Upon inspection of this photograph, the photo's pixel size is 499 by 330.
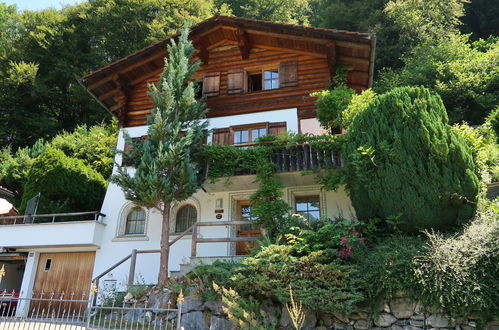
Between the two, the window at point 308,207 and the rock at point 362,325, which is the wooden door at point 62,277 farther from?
the rock at point 362,325

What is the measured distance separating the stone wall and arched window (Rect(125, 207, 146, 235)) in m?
5.68

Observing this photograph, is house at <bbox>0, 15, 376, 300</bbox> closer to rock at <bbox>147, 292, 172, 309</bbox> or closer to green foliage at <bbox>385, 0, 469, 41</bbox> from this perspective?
rock at <bbox>147, 292, 172, 309</bbox>

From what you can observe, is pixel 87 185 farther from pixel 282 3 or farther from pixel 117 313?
pixel 282 3

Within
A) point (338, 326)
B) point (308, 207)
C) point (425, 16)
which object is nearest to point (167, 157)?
point (308, 207)

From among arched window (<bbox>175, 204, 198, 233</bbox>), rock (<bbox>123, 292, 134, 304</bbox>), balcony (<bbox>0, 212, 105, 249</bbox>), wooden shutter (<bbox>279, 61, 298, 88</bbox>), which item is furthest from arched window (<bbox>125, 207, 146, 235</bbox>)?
wooden shutter (<bbox>279, 61, 298, 88</bbox>)

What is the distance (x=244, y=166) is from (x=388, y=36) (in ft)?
73.4

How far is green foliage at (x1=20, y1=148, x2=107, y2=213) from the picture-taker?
15.0 metres

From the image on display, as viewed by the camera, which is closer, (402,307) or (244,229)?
(402,307)

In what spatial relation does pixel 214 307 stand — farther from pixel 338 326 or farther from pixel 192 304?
pixel 338 326

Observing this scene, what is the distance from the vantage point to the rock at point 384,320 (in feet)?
22.0

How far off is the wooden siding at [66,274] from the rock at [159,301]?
4.88 metres

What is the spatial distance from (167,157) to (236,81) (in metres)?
5.49

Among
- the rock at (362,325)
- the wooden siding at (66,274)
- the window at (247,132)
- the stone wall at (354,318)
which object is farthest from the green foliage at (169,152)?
the rock at (362,325)

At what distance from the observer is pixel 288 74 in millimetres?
14156
